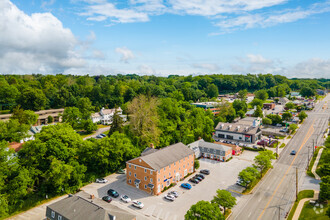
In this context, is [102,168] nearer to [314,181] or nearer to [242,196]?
[242,196]

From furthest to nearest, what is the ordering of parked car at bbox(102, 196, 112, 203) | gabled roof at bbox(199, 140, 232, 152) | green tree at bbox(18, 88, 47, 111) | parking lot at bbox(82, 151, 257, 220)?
green tree at bbox(18, 88, 47, 111)
gabled roof at bbox(199, 140, 232, 152)
parked car at bbox(102, 196, 112, 203)
parking lot at bbox(82, 151, 257, 220)

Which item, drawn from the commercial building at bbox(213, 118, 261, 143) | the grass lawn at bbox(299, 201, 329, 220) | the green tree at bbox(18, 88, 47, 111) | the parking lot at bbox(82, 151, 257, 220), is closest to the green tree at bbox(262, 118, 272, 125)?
the commercial building at bbox(213, 118, 261, 143)

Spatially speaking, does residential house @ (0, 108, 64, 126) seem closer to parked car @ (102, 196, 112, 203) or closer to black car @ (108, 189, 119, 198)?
black car @ (108, 189, 119, 198)

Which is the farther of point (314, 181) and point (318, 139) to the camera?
point (318, 139)

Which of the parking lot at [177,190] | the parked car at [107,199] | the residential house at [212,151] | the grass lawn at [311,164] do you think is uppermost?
the residential house at [212,151]

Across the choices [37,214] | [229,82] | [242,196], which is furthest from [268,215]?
[229,82]

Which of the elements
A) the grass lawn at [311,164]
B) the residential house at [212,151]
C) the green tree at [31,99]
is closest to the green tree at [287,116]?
the grass lawn at [311,164]

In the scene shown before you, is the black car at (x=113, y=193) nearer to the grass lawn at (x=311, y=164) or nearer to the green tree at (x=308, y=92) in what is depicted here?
the grass lawn at (x=311, y=164)
